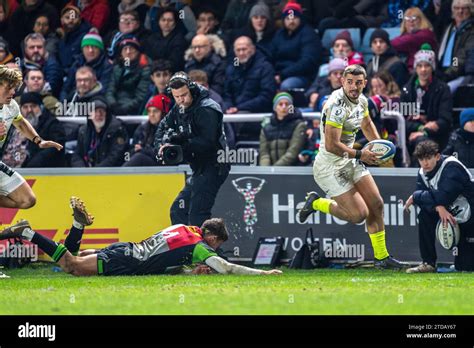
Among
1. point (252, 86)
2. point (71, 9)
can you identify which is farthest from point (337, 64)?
point (71, 9)

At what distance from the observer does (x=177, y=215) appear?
53.2ft

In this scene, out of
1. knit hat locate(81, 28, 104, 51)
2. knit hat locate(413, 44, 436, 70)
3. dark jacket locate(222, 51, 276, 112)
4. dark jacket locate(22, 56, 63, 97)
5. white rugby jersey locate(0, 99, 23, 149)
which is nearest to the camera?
white rugby jersey locate(0, 99, 23, 149)

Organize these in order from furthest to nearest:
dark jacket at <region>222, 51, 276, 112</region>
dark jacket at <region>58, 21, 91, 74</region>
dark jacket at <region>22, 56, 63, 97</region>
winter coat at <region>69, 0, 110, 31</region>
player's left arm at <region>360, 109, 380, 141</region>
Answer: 1. winter coat at <region>69, 0, 110, 31</region>
2. dark jacket at <region>58, 21, 91, 74</region>
3. dark jacket at <region>22, 56, 63, 97</region>
4. dark jacket at <region>222, 51, 276, 112</region>
5. player's left arm at <region>360, 109, 380, 141</region>

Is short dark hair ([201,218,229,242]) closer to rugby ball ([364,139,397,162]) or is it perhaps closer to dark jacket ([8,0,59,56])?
rugby ball ([364,139,397,162])

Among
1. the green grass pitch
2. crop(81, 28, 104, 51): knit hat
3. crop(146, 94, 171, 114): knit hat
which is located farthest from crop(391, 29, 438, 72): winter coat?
the green grass pitch

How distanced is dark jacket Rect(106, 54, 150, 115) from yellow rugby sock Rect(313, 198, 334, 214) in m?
5.08

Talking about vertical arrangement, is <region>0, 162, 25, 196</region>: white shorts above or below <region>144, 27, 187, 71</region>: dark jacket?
below

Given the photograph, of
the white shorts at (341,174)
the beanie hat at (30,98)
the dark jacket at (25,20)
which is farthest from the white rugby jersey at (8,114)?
the dark jacket at (25,20)

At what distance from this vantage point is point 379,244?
1525 centimetres

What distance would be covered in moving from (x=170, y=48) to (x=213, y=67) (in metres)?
1.12

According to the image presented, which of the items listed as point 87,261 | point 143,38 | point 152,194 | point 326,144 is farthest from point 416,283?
point 143,38

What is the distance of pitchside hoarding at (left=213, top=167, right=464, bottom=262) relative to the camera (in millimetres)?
16203

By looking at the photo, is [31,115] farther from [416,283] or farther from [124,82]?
[416,283]

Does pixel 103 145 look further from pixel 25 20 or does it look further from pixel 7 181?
pixel 25 20
